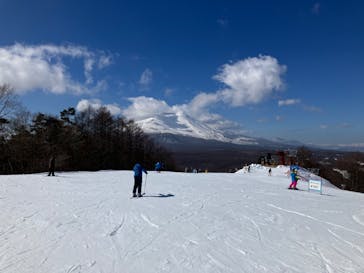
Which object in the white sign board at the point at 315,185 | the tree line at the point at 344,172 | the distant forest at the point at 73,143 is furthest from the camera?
the tree line at the point at 344,172

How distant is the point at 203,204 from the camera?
11078 millimetres

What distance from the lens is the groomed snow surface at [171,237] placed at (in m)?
4.97

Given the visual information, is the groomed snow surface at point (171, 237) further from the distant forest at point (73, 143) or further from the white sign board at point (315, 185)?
the distant forest at point (73, 143)

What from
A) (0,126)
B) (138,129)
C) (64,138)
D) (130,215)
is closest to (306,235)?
(130,215)

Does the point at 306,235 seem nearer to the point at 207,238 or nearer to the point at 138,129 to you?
the point at 207,238

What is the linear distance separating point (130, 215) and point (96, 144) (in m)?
43.2

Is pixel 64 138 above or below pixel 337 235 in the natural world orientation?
above

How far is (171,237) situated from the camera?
6508 mm

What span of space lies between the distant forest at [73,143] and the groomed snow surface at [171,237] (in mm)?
27483

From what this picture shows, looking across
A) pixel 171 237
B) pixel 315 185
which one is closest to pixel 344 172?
pixel 315 185

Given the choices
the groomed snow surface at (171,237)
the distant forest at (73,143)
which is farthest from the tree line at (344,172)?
the groomed snow surface at (171,237)

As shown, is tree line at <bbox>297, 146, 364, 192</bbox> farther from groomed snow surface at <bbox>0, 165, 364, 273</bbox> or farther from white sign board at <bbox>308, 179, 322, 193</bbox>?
groomed snow surface at <bbox>0, 165, 364, 273</bbox>

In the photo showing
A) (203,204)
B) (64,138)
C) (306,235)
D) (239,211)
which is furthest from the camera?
(64,138)

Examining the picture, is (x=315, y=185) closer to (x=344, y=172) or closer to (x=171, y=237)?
(x=171, y=237)
